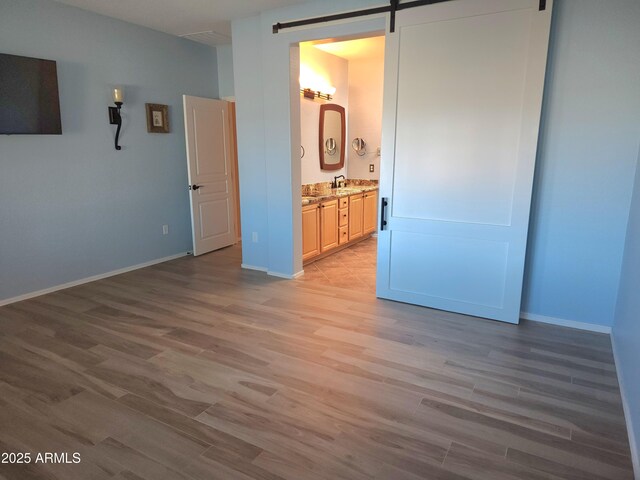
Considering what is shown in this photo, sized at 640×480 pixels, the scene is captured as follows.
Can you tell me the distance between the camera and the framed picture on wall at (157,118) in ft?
15.5

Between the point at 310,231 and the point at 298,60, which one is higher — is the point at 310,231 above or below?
below

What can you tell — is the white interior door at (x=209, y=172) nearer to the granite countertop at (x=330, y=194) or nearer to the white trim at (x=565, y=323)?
the granite countertop at (x=330, y=194)

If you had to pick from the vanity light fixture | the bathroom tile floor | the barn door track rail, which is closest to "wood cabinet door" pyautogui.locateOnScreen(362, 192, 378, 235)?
the bathroom tile floor

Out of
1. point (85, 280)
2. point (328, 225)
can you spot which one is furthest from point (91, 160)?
point (328, 225)

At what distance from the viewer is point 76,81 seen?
3990 mm

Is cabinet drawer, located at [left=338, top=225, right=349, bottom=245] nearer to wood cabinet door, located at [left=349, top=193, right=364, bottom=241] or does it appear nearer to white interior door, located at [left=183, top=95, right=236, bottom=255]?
wood cabinet door, located at [left=349, top=193, right=364, bottom=241]

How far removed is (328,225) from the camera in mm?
5195

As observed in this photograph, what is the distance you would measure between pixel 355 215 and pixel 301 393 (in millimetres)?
3712

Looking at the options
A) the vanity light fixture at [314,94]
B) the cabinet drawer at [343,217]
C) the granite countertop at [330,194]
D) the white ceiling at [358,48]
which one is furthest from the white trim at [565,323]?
the vanity light fixture at [314,94]

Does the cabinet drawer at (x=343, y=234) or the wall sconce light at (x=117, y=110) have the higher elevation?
the wall sconce light at (x=117, y=110)

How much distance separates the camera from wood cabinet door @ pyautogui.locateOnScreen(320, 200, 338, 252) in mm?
5074

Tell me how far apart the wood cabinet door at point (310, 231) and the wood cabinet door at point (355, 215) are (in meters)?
0.84

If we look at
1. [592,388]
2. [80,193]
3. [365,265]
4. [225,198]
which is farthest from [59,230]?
[592,388]

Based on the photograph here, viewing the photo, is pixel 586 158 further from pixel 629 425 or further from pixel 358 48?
pixel 358 48
